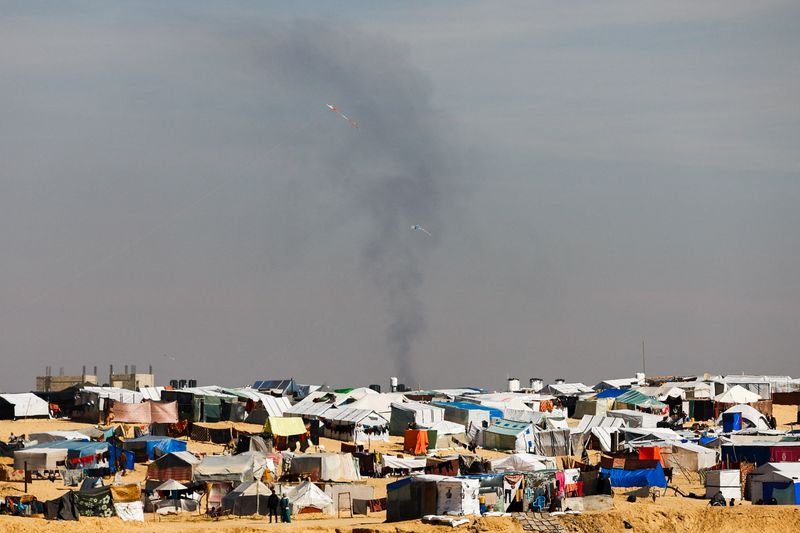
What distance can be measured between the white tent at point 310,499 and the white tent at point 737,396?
40.5m

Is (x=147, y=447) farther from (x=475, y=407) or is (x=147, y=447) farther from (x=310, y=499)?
(x=475, y=407)

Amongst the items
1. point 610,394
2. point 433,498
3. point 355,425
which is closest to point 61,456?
point 355,425

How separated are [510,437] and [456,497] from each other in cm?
1973

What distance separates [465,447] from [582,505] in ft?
62.0

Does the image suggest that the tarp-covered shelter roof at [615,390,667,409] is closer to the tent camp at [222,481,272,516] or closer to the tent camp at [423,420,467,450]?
the tent camp at [423,420,467,450]

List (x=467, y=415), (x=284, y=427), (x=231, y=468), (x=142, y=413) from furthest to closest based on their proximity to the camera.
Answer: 1. (x=467, y=415)
2. (x=142, y=413)
3. (x=284, y=427)
4. (x=231, y=468)

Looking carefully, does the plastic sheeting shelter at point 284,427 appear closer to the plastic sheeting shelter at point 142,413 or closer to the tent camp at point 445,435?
the tent camp at point 445,435

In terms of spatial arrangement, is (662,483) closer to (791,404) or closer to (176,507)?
(176,507)

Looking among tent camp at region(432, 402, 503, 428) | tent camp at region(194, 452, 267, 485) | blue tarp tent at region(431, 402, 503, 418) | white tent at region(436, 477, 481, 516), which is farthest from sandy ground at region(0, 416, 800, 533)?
blue tarp tent at region(431, 402, 503, 418)

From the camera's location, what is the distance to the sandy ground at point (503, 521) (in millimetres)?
34750

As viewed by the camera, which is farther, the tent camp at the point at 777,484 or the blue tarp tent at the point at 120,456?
the blue tarp tent at the point at 120,456

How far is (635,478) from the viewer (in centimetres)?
4544

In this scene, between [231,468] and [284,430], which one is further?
[284,430]

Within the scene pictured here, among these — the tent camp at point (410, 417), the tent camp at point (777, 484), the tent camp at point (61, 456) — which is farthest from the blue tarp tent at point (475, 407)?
the tent camp at point (777, 484)
